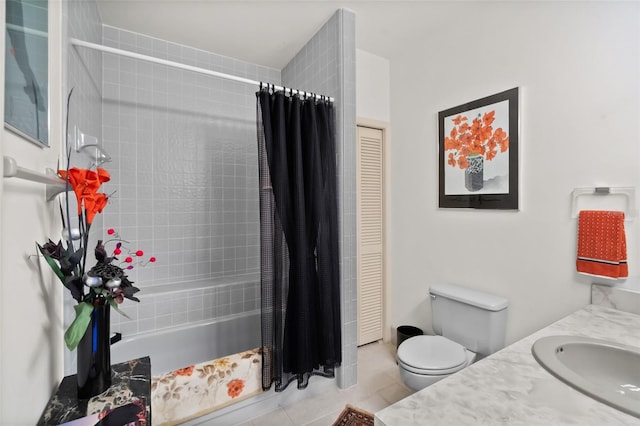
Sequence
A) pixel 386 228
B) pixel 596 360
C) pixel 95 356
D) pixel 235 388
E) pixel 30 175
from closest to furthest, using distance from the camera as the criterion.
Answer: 1. pixel 30 175
2. pixel 95 356
3. pixel 596 360
4. pixel 235 388
5. pixel 386 228

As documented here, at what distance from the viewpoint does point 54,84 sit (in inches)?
40.2

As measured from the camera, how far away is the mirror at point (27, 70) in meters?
0.65

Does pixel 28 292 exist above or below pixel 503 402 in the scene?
above

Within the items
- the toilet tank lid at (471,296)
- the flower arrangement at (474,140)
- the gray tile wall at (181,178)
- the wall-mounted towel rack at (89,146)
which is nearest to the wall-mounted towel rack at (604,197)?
the flower arrangement at (474,140)

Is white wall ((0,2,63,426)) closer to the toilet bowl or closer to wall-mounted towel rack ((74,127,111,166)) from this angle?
wall-mounted towel rack ((74,127,111,166))

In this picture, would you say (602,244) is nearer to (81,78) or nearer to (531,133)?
(531,133)

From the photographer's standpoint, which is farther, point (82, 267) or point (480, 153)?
point (480, 153)

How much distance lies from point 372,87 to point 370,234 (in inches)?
50.9

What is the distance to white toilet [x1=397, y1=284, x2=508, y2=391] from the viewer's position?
154 cm

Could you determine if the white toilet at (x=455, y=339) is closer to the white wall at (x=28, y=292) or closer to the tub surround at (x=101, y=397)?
the tub surround at (x=101, y=397)

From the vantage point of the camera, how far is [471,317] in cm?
178

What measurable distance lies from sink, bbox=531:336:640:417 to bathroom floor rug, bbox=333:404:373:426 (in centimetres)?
109

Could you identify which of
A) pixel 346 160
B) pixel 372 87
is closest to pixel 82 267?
pixel 346 160

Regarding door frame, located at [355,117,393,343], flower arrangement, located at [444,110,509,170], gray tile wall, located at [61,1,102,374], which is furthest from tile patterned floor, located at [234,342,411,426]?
flower arrangement, located at [444,110,509,170]
